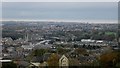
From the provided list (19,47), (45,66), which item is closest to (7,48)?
(19,47)

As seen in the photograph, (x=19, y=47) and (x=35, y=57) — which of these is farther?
(x=19, y=47)

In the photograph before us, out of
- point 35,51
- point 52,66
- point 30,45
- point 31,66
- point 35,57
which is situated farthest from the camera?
point 30,45

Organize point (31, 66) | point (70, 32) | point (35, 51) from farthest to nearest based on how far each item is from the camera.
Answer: point (70, 32) < point (35, 51) < point (31, 66)

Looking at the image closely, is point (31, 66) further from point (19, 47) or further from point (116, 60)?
Result: point (19, 47)

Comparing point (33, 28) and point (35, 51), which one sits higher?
point (33, 28)

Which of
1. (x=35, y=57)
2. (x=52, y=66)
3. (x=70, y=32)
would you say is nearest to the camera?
(x=52, y=66)

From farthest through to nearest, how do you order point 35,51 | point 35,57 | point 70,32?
point 70,32 < point 35,51 < point 35,57

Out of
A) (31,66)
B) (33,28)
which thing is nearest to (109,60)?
(31,66)

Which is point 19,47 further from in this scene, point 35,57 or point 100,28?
point 100,28

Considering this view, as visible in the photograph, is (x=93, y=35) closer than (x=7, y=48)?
No
